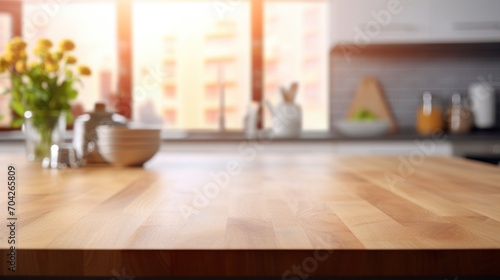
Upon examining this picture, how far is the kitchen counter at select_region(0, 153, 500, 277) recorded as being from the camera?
1.94 feet

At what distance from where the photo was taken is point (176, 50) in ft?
13.6

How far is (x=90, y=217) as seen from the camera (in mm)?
784

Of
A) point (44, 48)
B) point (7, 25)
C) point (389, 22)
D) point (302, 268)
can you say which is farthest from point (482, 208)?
point (7, 25)

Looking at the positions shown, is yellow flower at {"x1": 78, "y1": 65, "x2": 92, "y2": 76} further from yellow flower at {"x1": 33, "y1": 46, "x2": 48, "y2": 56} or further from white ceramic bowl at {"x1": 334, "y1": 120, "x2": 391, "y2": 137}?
white ceramic bowl at {"x1": 334, "y1": 120, "x2": 391, "y2": 137}

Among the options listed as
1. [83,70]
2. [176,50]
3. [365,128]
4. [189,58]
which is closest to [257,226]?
[83,70]

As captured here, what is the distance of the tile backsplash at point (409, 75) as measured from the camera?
3.68 meters

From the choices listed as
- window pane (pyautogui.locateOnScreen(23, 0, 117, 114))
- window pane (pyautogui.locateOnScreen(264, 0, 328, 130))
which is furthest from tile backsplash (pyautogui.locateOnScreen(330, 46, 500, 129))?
window pane (pyautogui.locateOnScreen(23, 0, 117, 114))

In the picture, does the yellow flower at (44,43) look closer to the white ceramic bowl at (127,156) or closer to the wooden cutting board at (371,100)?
the white ceramic bowl at (127,156)

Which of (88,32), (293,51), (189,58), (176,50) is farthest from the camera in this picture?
(189,58)

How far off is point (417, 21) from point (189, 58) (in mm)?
2066

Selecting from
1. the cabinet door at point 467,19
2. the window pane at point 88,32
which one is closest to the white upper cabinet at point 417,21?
the cabinet door at point 467,19

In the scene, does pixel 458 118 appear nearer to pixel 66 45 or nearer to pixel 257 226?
pixel 66 45

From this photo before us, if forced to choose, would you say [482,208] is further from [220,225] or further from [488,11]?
[488,11]

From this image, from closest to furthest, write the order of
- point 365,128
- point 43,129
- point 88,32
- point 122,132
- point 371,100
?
1. point 122,132
2. point 43,129
3. point 365,128
4. point 371,100
5. point 88,32
